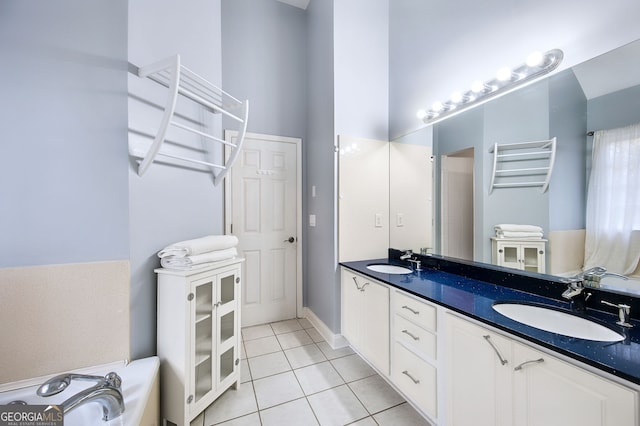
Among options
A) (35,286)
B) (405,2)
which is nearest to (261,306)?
(35,286)

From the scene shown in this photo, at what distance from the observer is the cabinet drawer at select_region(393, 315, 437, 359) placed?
1.38 m

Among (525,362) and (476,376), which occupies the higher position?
(525,362)

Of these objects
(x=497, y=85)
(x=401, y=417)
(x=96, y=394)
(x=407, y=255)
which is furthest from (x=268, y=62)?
(x=401, y=417)

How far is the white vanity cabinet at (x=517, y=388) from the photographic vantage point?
2.50 feet

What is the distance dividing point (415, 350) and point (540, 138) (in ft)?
4.75

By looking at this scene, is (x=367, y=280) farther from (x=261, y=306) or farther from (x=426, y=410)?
(x=261, y=306)

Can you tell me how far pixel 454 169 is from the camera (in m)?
1.97

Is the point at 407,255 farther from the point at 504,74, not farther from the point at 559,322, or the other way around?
the point at 504,74

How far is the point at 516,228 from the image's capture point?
152 cm

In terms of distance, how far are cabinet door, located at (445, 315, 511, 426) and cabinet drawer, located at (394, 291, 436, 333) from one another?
110 mm

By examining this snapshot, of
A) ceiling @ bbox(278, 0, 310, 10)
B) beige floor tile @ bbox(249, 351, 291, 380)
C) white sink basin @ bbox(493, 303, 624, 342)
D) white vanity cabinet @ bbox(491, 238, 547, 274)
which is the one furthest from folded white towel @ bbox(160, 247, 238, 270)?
ceiling @ bbox(278, 0, 310, 10)

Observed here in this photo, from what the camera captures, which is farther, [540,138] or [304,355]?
[304,355]

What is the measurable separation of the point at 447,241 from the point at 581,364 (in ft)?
4.16

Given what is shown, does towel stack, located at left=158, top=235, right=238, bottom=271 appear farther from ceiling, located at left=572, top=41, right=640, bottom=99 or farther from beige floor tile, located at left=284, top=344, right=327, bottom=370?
ceiling, located at left=572, top=41, right=640, bottom=99
